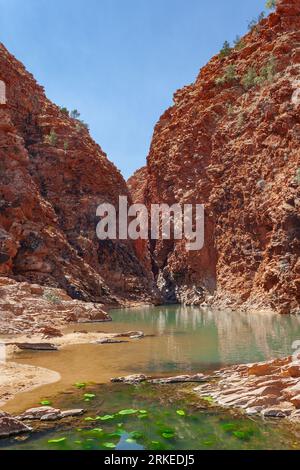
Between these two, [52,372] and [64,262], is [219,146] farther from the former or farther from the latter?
[52,372]

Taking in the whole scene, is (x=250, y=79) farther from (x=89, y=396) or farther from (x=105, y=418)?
(x=105, y=418)

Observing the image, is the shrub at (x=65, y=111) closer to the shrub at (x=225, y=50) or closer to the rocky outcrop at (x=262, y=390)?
the shrub at (x=225, y=50)

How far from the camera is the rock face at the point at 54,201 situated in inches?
1650

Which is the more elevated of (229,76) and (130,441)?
(229,76)

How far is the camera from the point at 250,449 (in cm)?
723

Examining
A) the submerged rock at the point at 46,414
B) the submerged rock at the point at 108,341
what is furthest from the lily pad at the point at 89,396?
the submerged rock at the point at 108,341

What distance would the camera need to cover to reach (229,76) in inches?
2311

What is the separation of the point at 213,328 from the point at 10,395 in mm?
18065

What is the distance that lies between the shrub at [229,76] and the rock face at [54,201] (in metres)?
17.5

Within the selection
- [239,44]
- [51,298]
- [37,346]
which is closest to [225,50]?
[239,44]

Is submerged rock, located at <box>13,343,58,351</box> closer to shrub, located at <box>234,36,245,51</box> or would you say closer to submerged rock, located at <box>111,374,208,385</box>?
submerged rock, located at <box>111,374,208,385</box>

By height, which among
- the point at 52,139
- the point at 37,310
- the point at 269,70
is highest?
the point at 269,70

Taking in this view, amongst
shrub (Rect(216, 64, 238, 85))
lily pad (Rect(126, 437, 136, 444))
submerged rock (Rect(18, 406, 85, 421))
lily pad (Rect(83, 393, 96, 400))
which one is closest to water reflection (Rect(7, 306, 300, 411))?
submerged rock (Rect(18, 406, 85, 421))

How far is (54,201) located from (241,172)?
808 inches
